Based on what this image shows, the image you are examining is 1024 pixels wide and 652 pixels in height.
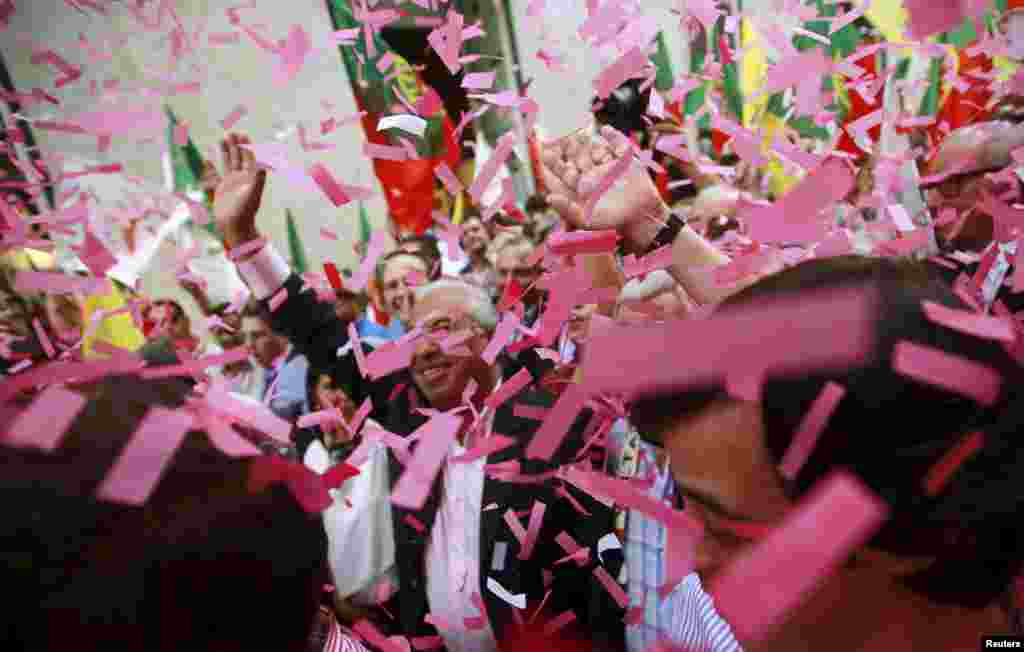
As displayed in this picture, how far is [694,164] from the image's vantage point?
302cm

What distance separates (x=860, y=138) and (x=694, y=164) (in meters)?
0.94

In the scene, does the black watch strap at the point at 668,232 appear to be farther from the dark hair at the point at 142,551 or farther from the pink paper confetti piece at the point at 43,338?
the pink paper confetti piece at the point at 43,338

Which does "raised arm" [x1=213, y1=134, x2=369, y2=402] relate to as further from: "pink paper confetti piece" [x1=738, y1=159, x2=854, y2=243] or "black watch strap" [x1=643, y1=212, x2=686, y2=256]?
"pink paper confetti piece" [x1=738, y1=159, x2=854, y2=243]

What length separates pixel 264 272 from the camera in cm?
170

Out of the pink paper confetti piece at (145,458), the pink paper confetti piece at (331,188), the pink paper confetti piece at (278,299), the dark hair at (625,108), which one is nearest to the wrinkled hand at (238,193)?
the pink paper confetti piece at (278,299)

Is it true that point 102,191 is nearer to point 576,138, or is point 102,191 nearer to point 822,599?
point 576,138

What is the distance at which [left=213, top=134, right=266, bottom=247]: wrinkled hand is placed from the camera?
156 centimetres

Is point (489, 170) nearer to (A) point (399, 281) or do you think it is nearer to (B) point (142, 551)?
(B) point (142, 551)

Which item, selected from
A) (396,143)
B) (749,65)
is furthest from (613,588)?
(749,65)

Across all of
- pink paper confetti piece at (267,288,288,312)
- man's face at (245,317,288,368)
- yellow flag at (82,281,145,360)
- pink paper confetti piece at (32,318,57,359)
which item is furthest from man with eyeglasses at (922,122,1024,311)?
pink paper confetti piece at (32,318,57,359)

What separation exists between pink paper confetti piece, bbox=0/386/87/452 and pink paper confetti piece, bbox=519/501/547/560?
87 centimetres

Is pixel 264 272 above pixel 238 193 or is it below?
below

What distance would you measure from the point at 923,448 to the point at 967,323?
13 centimetres

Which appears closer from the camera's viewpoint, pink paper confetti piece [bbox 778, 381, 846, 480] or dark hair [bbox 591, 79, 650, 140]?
pink paper confetti piece [bbox 778, 381, 846, 480]
